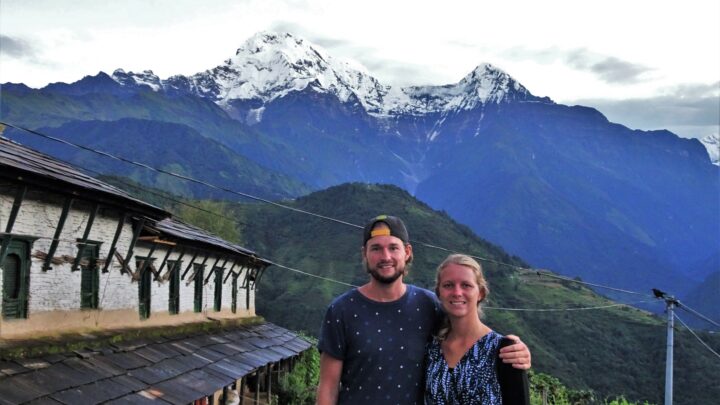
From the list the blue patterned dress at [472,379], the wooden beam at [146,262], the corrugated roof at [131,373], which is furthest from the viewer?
the wooden beam at [146,262]

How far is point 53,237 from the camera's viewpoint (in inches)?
485

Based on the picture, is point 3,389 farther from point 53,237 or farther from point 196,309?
point 196,309

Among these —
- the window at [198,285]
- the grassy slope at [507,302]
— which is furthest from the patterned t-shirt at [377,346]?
the grassy slope at [507,302]

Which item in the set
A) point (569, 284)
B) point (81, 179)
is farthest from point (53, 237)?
point (569, 284)

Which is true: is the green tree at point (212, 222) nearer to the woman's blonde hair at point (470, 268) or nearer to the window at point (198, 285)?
the window at point (198, 285)

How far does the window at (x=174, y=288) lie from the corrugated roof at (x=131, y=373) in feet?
3.33

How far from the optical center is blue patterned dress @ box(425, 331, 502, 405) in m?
4.45

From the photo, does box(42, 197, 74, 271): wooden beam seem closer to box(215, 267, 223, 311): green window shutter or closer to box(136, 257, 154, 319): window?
box(136, 257, 154, 319): window

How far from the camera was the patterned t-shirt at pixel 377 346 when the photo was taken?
480 cm

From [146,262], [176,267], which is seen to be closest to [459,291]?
[146,262]

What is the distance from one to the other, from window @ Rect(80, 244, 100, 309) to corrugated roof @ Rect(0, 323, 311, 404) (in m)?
1.03

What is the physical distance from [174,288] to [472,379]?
1659 cm

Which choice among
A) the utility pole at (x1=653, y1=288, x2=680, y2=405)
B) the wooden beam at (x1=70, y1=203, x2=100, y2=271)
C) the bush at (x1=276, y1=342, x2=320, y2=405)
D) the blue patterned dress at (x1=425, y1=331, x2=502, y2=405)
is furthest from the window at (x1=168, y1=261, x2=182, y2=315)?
the utility pole at (x1=653, y1=288, x2=680, y2=405)

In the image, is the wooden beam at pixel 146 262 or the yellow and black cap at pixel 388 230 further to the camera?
the wooden beam at pixel 146 262
